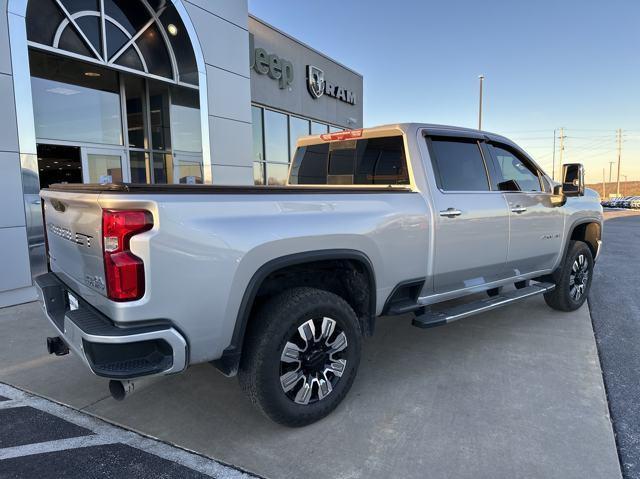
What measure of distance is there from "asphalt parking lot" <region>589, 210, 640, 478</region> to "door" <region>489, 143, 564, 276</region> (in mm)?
966

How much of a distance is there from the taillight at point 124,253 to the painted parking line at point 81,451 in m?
1.06

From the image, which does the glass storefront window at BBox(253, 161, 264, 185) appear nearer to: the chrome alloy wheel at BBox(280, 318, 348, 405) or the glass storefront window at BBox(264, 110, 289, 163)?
the glass storefront window at BBox(264, 110, 289, 163)

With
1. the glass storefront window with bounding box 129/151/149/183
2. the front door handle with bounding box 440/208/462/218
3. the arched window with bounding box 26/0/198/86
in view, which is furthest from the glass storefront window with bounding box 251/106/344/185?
the front door handle with bounding box 440/208/462/218

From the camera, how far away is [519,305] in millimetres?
5840

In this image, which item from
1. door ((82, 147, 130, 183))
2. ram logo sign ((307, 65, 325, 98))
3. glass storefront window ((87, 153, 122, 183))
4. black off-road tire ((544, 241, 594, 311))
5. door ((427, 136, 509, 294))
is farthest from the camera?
ram logo sign ((307, 65, 325, 98))

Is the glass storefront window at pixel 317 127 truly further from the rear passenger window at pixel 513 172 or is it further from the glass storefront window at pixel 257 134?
the rear passenger window at pixel 513 172

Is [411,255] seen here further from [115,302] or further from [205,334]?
[115,302]

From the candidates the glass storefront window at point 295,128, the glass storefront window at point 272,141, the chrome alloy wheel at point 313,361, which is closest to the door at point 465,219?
the chrome alloy wheel at point 313,361

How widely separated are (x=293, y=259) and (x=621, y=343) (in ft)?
11.8

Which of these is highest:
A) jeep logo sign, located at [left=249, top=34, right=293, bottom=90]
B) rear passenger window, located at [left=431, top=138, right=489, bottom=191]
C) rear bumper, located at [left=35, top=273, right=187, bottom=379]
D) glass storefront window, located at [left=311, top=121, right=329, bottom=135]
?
jeep logo sign, located at [left=249, top=34, right=293, bottom=90]

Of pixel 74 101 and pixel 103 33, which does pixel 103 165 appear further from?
pixel 103 33

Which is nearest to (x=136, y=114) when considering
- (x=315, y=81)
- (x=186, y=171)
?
(x=186, y=171)

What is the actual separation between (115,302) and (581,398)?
3.19 metres

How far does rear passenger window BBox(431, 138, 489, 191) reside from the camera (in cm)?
390
